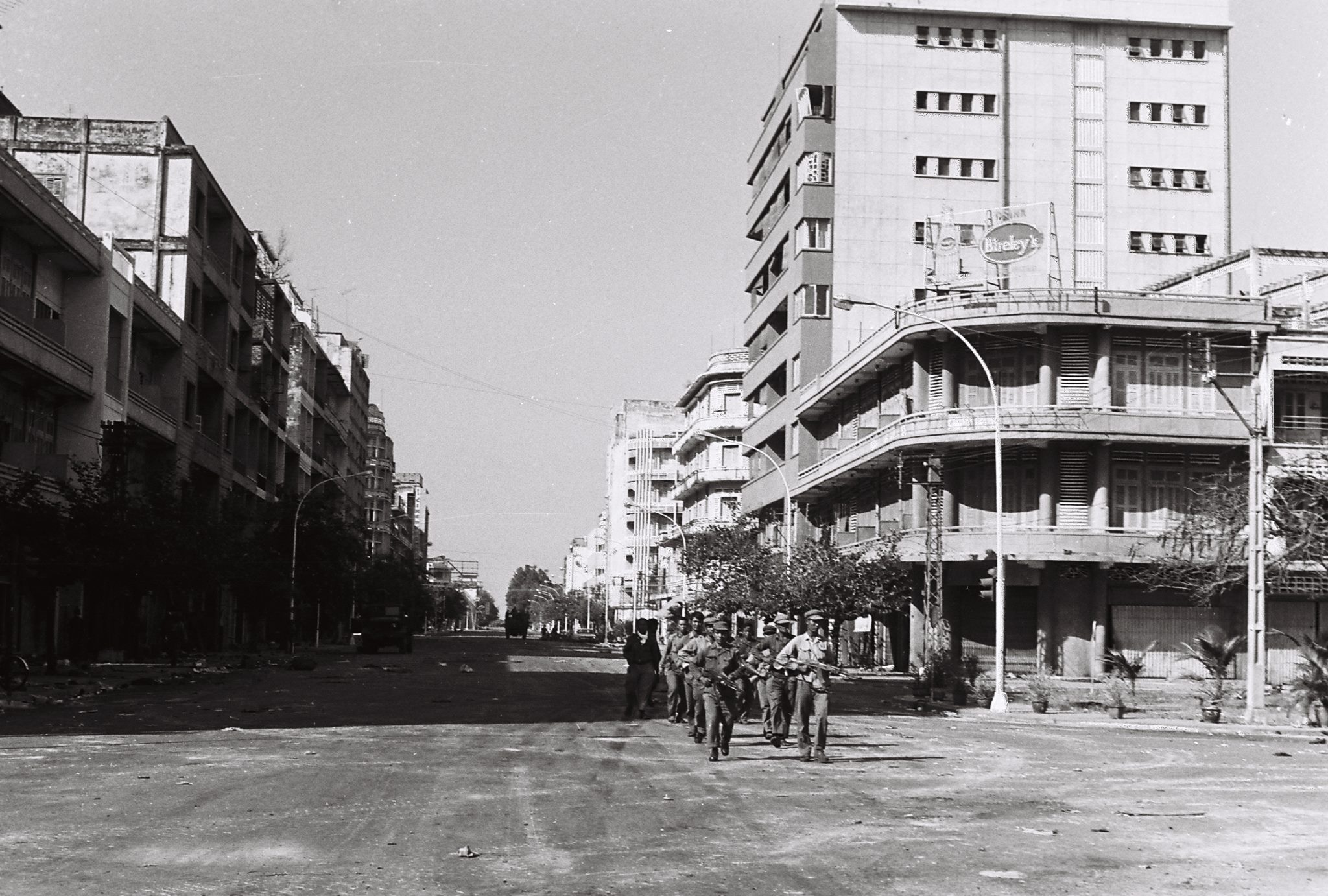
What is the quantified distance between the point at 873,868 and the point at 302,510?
63866 mm

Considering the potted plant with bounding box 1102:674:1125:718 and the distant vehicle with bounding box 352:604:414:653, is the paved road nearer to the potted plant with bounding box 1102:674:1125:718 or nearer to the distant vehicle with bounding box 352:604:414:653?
the potted plant with bounding box 1102:674:1125:718

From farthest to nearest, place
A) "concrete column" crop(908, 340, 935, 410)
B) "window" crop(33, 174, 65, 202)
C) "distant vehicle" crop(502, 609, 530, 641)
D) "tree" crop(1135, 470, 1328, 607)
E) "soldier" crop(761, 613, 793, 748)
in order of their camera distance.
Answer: "distant vehicle" crop(502, 609, 530, 641) → "window" crop(33, 174, 65, 202) → "concrete column" crop(908, 340, 935, 410) → "tree" crop(1135, 470, 1328, 607) → "soldier" crop(761, 613, 793, 748)

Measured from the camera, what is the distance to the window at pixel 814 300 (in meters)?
64.3

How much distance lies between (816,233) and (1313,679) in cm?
3935

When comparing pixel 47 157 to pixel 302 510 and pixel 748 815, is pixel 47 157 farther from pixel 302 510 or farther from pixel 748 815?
pixel 748 815

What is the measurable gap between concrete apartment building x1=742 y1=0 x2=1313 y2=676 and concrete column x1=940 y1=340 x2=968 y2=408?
0.21 ft

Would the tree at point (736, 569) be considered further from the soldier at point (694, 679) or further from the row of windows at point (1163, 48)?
the row of windows at point (1163, 48)

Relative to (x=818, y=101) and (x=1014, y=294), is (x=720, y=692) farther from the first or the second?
(x=818, y=101)

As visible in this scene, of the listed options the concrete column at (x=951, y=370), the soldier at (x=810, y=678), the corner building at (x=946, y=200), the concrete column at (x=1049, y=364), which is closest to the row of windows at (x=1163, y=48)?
the corner building at (x=946, y=200)

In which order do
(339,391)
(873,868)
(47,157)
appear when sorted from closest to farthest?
1. (873,868)
2. (47,157)
3. (339,391)

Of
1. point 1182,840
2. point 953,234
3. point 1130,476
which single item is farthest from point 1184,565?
point 1182,840

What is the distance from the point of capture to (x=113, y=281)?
46.1 m

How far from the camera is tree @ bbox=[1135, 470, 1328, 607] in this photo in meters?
32.1

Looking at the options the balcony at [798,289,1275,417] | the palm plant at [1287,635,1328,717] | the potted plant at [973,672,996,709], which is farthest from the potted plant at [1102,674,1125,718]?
the balcony at [798,289,1275,417]
